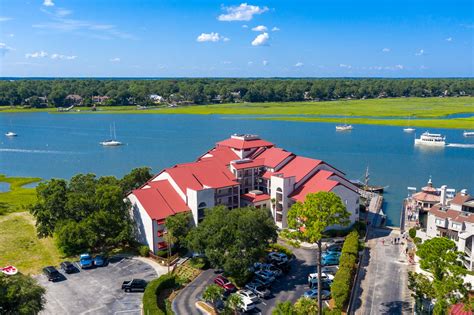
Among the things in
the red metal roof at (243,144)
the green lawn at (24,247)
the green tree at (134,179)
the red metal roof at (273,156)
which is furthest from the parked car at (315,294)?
the green tree at (134,179)

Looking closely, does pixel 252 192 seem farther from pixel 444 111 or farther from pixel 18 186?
pixel 444 111

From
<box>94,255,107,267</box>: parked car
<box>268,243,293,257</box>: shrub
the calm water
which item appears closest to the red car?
<box>268,243,293,257</box>: shrub

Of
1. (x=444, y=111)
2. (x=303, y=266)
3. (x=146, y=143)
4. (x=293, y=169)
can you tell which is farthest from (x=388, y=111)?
(x=303, y=266)

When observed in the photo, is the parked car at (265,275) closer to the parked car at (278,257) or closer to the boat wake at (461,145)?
the parked car at (278,257)

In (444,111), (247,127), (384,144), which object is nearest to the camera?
(384,144)

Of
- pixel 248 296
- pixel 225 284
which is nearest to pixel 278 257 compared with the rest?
pixel 225 284

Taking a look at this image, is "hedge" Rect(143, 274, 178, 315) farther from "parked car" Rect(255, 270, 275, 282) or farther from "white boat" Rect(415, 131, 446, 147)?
"white boat" Rect(415, 131, 446, 147)

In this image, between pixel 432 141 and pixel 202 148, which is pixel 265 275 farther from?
pixel 432 141
